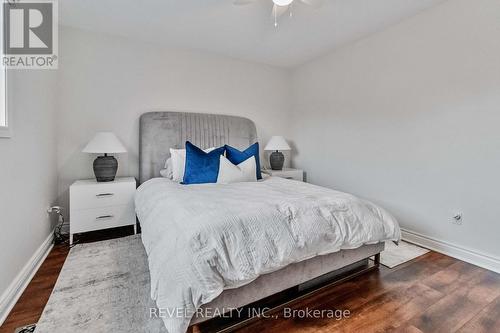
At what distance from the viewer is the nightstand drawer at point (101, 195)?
99.4 inches

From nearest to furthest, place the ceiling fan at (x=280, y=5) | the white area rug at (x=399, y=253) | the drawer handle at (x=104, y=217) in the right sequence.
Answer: the ceiling fan at (x=280, y=5)
the white area rug at (x=399, y=253)
the drawer handle at (x=104, y=217)

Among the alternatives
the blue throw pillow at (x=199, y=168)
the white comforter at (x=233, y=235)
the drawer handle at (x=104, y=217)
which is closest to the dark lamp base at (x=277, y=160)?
the blue throw pillow at (x=199, y=168)

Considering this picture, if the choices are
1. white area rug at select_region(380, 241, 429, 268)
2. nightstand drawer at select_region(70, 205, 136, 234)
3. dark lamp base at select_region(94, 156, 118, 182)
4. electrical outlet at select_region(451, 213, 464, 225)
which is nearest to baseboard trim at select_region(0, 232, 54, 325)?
nightstand drawer at select_region(70, 205, 136, 234)

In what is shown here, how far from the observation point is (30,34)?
226 cm

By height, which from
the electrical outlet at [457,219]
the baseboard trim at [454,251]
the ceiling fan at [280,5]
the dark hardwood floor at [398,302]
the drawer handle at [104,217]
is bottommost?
the dark hardwood floor at [398,302]

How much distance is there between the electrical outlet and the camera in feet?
7.66

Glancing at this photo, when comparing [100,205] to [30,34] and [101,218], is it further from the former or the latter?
[30,34]

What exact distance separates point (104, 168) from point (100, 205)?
0.42m

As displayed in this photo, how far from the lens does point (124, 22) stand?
2.72 meters

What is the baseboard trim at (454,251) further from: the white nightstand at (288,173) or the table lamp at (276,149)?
the table lamp at (276,149)

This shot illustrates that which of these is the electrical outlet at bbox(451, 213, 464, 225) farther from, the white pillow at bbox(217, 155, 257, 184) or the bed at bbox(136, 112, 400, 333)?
the white pillow at bbox(217, 155, 257, 184)

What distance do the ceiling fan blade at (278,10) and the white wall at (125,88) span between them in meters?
1.41

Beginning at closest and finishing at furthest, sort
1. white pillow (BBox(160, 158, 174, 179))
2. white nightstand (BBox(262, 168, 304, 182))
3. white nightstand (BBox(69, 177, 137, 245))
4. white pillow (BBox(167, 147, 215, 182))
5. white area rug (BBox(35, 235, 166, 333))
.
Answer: white area rug (BBox(35, 235, 166, 333)), white nightstand (BBox(69, 177, 137, 245)), white pillow (BBox(167, 147, 215, 182)), white pillow (BBox(160, 158, 174, 179)), white nightstand (BBox(262, 168, 304, 182))

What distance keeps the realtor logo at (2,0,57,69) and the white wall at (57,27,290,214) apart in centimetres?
21
